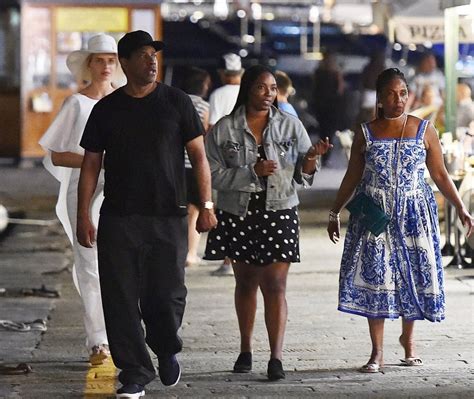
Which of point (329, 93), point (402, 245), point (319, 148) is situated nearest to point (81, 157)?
point (319, 148)

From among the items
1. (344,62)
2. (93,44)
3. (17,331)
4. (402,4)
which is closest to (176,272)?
(93,44)

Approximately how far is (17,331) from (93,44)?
2274mm

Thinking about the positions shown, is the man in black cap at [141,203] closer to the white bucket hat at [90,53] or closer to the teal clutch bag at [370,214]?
the teal clutch bag at [370,214]

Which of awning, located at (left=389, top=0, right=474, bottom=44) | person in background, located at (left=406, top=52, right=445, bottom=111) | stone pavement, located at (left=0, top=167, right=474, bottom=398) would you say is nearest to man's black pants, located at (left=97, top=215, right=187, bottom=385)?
stone pavement, located at (left=0, top=167, right=474, bottom=398)

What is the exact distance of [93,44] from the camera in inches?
366

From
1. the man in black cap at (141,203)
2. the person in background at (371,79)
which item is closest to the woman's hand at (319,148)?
the man in black cap at (141,203)

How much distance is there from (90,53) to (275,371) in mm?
2453

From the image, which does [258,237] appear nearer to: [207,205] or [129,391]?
[207,205]

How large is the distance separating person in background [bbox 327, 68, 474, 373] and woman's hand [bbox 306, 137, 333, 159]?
0.39 meters

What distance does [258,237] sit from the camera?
8641 mm

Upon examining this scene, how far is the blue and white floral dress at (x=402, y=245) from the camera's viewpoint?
28.1ft

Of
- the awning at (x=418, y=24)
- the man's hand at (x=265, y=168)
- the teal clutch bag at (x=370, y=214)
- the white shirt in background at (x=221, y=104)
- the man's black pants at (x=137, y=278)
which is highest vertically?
the awning at (x=418, y=24)

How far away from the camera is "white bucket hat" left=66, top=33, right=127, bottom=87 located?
9.25 metres

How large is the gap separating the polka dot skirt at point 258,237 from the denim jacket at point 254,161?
0.05 m
